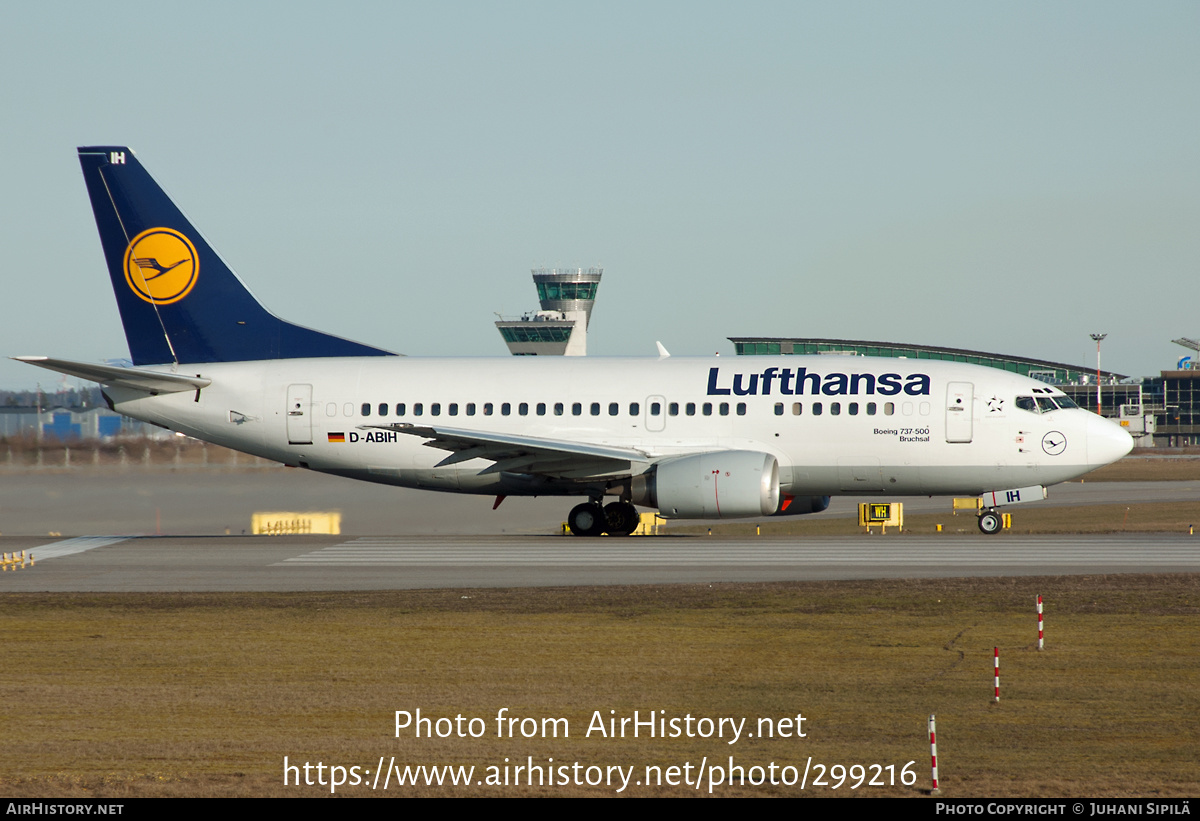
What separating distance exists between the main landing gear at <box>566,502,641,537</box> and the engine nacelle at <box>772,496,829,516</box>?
393cm

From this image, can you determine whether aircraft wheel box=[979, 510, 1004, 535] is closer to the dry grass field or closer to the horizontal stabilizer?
the dry grass field

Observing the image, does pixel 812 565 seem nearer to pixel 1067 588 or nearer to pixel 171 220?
pixel 1067 588

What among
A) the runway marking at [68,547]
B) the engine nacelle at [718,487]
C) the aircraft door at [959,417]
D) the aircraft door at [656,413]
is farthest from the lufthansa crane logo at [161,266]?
the aircraft door at [959,417]

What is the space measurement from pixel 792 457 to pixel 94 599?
16.1 m

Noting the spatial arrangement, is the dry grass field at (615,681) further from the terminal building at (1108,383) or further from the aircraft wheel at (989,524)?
the terminal building at (1108,383)

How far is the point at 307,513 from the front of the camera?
37.5 meters

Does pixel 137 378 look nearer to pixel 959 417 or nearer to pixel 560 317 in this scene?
pixel 959 417

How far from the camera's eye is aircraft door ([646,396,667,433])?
2939 cm

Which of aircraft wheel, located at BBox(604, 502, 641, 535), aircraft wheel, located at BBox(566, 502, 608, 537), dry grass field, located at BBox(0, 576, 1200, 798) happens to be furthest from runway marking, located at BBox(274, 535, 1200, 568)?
dry grass field, located at BBox(0, 576, 1200, 798)

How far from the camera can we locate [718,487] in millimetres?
27094

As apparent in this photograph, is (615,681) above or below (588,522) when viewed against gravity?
above

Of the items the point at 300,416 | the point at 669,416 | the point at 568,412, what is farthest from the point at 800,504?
the point at 300,416

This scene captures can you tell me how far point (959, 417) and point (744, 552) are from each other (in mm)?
6795

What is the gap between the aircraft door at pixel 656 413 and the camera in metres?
29.4
